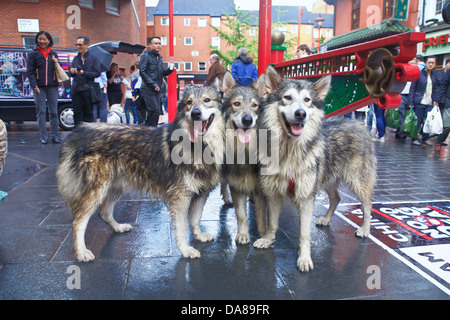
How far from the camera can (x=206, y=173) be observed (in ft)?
10.1

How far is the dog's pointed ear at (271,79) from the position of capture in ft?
10.00

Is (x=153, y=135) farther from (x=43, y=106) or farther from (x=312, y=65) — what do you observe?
(x=43, y=106)

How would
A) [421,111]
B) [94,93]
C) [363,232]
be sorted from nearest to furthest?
[363,232], [94,93], [421,111]

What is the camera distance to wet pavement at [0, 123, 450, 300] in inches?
98.9

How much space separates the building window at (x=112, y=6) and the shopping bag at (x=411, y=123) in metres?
20.9

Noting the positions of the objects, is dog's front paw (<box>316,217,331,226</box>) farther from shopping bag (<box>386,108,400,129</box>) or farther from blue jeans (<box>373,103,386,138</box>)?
shopping bag (<box>386,108,400,129</box>)

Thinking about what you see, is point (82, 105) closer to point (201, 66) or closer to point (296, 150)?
point (296, 150)

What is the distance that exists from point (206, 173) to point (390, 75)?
2.48 meters

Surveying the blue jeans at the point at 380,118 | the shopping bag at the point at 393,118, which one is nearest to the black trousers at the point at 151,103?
the blue jeans at the point at 380,118

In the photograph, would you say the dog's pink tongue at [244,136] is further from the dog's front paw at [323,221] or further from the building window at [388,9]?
the building window at [388,9]

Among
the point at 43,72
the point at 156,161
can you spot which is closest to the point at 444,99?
the point at 156,161

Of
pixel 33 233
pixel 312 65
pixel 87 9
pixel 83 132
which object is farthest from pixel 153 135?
pixel 87 9

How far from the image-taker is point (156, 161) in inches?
126

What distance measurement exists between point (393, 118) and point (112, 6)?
21.5 meters
